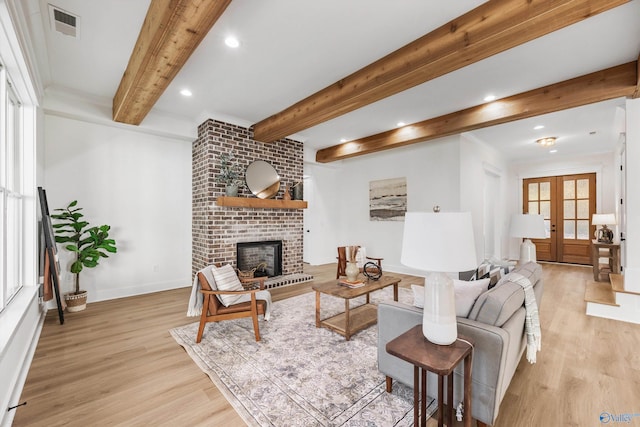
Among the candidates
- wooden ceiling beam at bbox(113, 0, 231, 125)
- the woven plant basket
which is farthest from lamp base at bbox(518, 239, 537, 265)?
the woven plant basket

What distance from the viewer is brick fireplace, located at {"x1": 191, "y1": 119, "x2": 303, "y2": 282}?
170 inches

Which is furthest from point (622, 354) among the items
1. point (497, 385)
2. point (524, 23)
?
point (524, 23)

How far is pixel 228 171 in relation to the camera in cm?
444

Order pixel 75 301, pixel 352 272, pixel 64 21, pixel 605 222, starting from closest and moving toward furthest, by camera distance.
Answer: pixel 64 21
pixel 352 272
pixel 75 301
pixel 605 222

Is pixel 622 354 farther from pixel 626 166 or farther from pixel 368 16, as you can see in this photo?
pixel 368 16

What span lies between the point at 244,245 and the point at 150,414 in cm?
300

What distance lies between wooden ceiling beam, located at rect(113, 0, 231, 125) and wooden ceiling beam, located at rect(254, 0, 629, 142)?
1566 millimetres

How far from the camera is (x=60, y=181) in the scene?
3650 mm

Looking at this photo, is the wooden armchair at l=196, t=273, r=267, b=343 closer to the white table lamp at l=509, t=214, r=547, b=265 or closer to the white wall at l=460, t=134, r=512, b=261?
the white table lamp at l=509, t=214, r=547, b=265

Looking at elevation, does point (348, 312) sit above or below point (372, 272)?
below

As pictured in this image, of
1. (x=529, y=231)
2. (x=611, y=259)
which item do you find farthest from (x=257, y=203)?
(x=611, y=259)

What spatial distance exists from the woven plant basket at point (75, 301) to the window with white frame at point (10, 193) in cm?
68

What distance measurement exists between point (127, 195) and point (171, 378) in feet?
10.3

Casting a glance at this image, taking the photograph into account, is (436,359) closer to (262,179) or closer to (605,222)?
(262,179)
